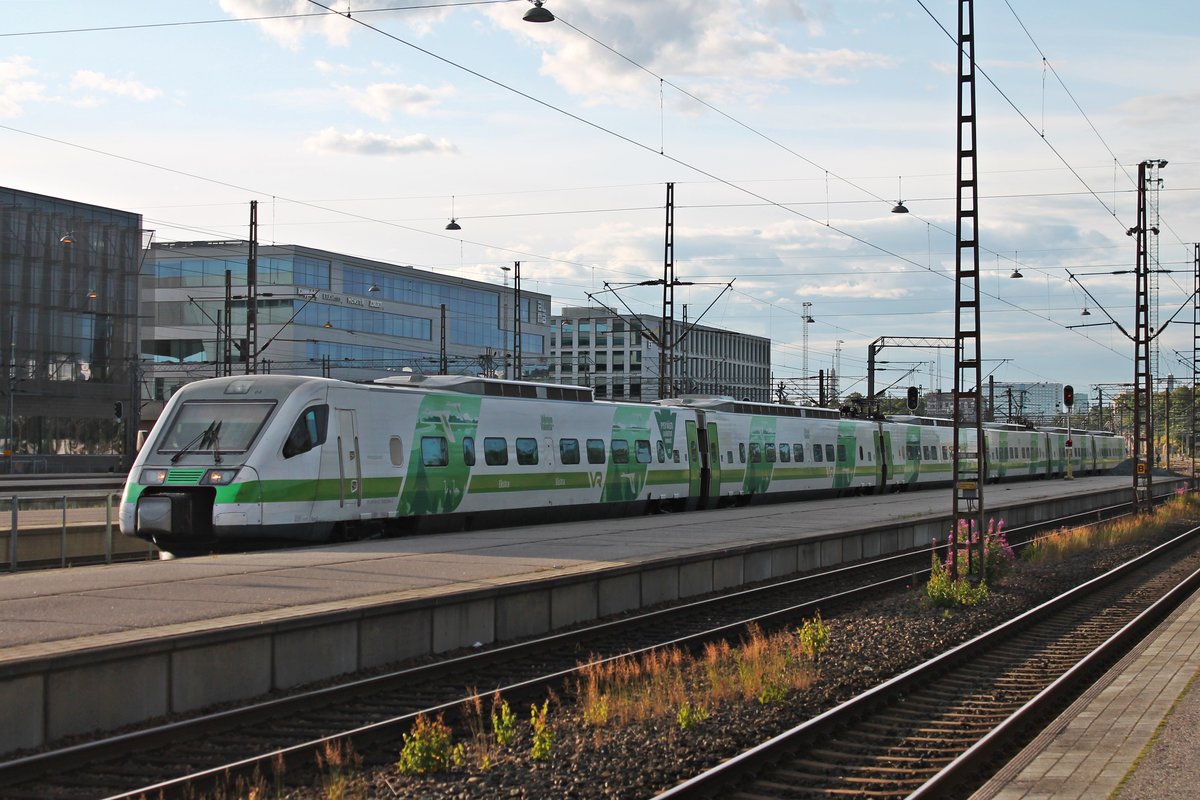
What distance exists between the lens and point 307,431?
21.5 meters

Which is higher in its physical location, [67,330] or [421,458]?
[67,330]

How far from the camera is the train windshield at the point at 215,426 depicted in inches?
826

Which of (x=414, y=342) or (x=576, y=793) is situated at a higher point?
(x=414, y=342)

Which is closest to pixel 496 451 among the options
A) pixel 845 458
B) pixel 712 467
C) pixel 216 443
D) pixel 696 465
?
pixel 216 443

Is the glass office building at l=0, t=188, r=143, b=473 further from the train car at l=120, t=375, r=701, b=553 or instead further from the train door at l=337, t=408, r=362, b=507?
the train door at l=337, t=408, r=362, b=507

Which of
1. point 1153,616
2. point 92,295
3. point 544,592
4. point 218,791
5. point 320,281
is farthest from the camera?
point 320,281

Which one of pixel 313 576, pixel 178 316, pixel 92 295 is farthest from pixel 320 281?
pixel 313 576

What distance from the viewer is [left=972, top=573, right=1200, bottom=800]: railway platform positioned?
816cm

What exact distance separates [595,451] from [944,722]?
64.2ft

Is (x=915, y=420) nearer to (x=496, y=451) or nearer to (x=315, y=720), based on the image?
(x=496, y=451)

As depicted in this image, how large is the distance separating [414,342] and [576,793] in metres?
87.8

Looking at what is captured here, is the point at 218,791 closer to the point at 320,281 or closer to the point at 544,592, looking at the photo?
the point at 544,592

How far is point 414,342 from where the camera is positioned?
9512 cm

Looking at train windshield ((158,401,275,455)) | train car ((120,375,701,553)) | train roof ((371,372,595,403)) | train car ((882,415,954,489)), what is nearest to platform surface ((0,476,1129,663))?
train car ((120,375,701,553))
